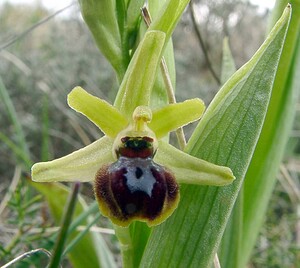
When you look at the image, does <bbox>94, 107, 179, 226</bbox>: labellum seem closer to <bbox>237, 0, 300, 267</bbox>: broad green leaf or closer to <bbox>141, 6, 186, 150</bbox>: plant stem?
<bbox>141, 6, 186, 150</bbox>: plant stem

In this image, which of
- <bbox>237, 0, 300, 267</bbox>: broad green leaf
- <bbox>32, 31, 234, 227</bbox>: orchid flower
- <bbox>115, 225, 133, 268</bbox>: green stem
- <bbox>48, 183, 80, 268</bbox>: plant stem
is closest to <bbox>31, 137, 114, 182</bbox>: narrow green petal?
<bbox>32, 31, 234, 227</bbox>: orchid flower

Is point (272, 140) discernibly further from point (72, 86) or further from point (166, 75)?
point (72, 86)

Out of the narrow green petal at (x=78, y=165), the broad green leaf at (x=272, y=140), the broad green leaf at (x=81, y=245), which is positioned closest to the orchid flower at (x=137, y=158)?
the narrow green petal at (x=78, y=165)

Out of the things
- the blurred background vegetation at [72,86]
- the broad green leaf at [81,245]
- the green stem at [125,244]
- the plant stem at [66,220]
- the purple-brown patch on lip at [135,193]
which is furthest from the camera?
the blurred background vegetation at [72,86]

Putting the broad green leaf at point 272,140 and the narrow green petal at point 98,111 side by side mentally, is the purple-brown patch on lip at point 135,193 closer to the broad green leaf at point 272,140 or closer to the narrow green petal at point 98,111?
the narrow green petal at point 98,111

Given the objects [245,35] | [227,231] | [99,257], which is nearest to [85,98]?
[227,231]

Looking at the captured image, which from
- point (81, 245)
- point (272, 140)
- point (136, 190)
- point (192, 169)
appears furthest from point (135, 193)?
point (81, 245)
